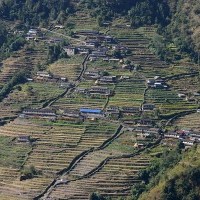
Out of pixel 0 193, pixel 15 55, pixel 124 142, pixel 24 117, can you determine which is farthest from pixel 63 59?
pixel 0 193

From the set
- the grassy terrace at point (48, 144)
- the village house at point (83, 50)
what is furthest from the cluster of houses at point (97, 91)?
the village house at point (83, 50)

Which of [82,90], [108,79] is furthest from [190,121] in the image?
[82,90]

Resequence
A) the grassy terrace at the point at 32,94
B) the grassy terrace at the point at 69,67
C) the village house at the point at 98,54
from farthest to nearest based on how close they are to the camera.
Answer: the village house at the point at 98,54 → the grassy terrace at the point at 69,67 → the grassy terrace at the point at 32,94

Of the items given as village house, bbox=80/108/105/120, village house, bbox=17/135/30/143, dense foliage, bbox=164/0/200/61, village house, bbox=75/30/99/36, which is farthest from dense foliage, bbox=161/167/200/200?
village house, bbox=75/30/99/36

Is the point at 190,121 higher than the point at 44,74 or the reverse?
the reverse

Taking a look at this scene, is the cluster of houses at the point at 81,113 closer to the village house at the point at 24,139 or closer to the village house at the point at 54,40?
the village house at the point at 24,139

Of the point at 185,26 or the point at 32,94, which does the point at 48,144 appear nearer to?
the point at 32,94
